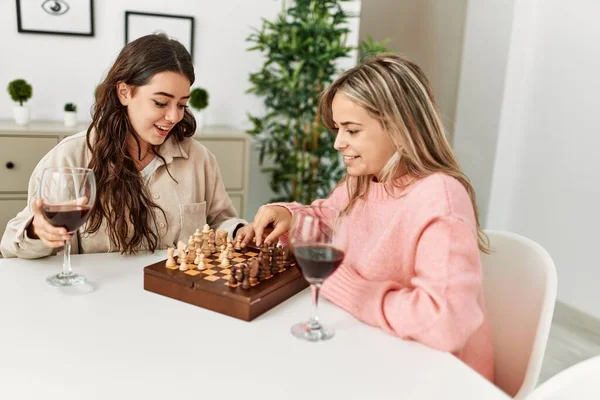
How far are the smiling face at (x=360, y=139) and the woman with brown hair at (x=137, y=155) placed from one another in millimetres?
525

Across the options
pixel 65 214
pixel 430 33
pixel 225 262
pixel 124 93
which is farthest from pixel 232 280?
pixel 430 33

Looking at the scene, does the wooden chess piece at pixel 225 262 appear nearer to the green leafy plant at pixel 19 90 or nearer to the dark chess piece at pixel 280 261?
the dark chess piece at pixel 280 261

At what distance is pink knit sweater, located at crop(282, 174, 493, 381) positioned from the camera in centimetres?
115

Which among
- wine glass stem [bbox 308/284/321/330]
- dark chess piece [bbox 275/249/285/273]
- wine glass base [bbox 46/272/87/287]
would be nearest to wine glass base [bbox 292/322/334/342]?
wine glass stem [bbox 308/284/321/330]

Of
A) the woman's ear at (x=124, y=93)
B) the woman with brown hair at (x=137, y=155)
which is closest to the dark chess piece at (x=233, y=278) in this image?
the woman with brown hair at (x=137, y=155)

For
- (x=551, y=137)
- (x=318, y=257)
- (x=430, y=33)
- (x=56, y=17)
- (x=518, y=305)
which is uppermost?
(x=430, y=33)

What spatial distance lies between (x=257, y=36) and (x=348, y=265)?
266 cm

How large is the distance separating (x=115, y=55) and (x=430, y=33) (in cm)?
248

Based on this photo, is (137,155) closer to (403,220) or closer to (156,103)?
(156,103)

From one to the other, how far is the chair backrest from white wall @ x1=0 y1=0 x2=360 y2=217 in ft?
8.75

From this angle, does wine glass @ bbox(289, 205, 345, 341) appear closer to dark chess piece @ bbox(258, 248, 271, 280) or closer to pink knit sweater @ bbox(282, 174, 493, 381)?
pink knit sweater @ bbox(282, 174, 493, 381)

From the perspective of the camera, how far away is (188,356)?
1.05 meters

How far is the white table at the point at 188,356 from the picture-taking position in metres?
0.95

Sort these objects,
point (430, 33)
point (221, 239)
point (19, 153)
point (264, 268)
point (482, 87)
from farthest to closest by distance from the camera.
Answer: point (430, 33) < point (482, 87) < point (19, 153) < point (221, 239) < point (264, 268)
